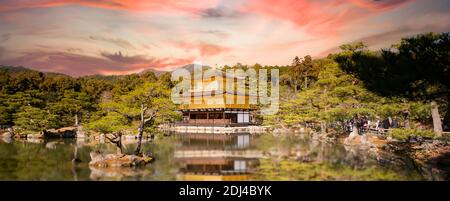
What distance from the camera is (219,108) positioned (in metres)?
19.8

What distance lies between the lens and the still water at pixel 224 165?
291 inches

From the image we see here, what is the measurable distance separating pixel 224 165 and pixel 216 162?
0.49 meters

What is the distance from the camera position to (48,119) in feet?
49.8

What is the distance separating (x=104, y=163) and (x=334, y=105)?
34.6ft

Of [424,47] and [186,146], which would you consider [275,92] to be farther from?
[424,47]

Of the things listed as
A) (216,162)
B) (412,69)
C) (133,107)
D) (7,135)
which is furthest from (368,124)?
(7,135)

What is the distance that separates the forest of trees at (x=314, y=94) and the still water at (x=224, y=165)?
144 centimetres

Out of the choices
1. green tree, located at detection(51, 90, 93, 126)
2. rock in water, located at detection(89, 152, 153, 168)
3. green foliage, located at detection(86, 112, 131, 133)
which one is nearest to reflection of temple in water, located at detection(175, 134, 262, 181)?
rock in water, located at detection(89, 152, 153, 168)

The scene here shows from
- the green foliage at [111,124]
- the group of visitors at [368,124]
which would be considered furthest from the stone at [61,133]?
the group of visitors at [368,124]

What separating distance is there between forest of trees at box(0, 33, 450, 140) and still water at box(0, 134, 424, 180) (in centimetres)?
144

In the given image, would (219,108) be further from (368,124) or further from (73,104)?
(368,124)

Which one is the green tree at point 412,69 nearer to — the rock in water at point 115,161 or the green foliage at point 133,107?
the green foliage at point 133,107

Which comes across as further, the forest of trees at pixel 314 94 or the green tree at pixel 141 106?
the green tree at pixel 141 106
